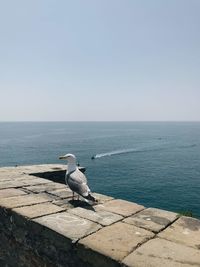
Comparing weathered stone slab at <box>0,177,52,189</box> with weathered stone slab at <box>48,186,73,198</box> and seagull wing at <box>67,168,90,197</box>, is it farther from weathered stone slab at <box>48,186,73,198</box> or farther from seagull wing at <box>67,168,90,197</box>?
seagull wing at <box>67,168,90,197</box>

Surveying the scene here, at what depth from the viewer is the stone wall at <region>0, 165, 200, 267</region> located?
3.00 m

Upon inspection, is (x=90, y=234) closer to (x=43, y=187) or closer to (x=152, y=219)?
(x=152, y=219)

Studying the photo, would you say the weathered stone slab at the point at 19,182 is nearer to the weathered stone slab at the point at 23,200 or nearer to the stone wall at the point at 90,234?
the stone wall at the point at 90,234

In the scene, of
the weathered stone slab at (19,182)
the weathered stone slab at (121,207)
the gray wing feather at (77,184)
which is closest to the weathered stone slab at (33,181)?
the weathered stone slab at (19,182)

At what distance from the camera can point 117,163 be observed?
66.8m

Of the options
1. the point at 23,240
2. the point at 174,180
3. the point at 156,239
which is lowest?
the point at 174,180

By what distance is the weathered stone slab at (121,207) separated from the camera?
14.4 feet

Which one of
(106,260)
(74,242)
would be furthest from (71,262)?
(106,260)

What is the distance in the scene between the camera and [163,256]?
2.91 meters

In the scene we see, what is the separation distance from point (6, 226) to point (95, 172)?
5325 centimetres

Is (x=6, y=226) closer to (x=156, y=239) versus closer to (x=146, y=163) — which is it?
(x=156, y=239)

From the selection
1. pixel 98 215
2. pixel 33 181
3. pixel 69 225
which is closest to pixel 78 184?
pixel 98 215

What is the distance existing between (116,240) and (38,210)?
154 centimetres

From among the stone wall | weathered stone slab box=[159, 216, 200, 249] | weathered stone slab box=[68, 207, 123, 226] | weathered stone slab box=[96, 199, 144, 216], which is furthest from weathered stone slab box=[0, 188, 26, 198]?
weathered stone slab box=[159, 216, 200, 249]
